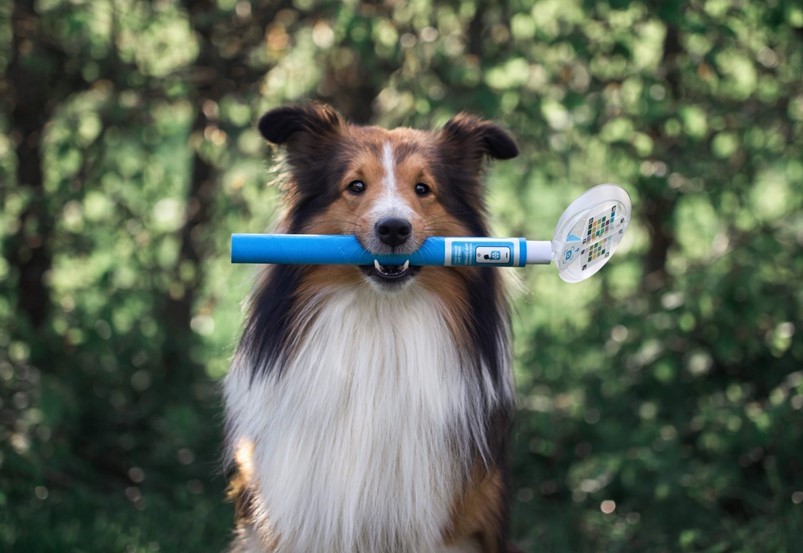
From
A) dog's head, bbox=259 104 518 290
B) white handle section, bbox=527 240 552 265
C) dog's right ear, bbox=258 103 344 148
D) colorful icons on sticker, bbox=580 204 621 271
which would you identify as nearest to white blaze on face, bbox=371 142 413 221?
dog's head, bbox=259 104 518 290

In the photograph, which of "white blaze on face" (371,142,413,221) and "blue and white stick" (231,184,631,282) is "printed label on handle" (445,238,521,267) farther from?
"white blaze on face" (371,142,413,221)

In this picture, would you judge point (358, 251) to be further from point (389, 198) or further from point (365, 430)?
point (365, 430)

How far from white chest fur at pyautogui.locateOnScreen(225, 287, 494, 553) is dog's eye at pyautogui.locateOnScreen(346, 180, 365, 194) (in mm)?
315

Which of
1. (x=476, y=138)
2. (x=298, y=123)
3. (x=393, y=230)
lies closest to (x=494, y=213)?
(x=476, y=138)

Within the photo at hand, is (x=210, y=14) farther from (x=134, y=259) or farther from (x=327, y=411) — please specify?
(x=327, y=411)

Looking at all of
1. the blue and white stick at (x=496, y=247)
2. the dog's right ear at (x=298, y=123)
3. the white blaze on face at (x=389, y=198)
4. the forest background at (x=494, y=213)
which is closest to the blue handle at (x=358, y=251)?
the blue and white stick at (x=496, y=247)

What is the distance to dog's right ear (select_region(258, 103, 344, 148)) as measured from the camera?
12.2ft

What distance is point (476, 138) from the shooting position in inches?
151

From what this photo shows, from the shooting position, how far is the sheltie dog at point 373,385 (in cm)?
354

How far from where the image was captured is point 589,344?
553 centimetres

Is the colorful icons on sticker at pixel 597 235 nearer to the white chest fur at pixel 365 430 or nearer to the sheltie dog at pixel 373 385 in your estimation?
the sheltie dog at pixel 373 385

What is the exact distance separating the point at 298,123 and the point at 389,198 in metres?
0.48

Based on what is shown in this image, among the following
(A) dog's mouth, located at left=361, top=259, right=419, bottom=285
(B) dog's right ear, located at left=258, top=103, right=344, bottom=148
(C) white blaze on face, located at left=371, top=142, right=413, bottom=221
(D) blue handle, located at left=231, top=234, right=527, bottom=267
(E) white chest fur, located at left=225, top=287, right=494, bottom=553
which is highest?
(B) dog's right ear, located at left=258, top=103, right=344, bottom=148

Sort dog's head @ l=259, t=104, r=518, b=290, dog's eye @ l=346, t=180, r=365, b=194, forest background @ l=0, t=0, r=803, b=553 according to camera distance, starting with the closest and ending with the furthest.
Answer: dog's head @ l=259, t=104, r=518, b=290, dog's eye @ l=346, t=180, r=365, b=194, forest background @ l=0, t=0, r=803, b=553
